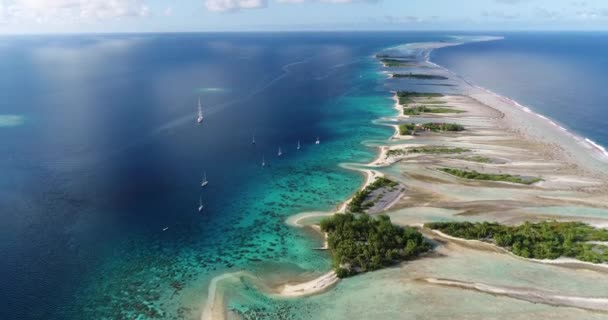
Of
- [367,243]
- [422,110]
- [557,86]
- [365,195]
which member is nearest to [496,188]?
[365,195]

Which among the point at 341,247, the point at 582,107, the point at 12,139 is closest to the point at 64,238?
the point at 341,247

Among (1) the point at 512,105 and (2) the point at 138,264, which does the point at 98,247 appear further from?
(1) the point at 512,105

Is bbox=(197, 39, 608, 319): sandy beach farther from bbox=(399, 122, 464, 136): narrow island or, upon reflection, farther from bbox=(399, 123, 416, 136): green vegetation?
bbox=(399, 122, 464, 136): narrow island

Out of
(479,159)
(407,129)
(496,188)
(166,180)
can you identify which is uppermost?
(407,129)

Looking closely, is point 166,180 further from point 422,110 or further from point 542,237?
point 422,110

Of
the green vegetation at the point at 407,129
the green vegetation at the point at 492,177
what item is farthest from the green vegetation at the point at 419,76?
the green vegetation at the point at 492,177

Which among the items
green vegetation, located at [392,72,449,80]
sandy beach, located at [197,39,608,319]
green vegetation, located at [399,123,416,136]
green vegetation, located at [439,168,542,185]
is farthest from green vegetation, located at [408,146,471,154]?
green vegetation, located at [392,72,449,80]
